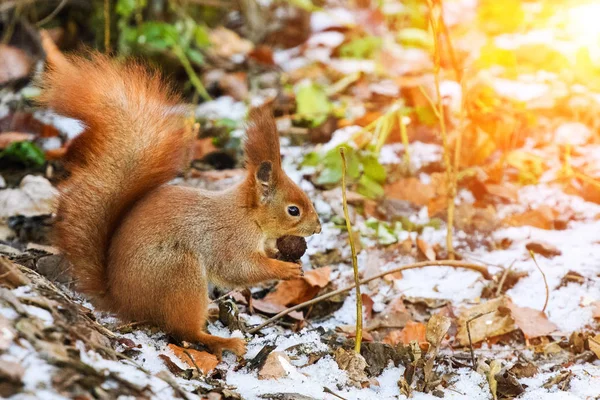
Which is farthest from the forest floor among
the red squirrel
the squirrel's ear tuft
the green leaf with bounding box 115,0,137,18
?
the green leaf with bounding box 115,0,137,18

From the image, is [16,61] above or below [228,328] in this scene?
above

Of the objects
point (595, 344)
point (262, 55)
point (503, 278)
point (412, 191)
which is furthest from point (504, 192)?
point (262, 55)

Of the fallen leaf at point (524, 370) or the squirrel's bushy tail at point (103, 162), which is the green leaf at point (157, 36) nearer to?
the squirrel's bushy tail at point (103, 162)

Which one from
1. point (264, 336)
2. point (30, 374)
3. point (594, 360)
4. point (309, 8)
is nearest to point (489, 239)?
point (594, 360)

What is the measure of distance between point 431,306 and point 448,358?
0.42 m

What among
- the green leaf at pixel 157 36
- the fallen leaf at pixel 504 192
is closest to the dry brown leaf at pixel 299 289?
the fallen leaf at pixel 504 192

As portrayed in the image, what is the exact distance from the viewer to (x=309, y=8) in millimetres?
5062

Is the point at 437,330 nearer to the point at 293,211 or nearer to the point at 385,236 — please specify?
the point at 293,211

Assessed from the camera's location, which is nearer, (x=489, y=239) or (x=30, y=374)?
(x=30, y=374)

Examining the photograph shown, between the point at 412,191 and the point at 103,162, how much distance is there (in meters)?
1.67

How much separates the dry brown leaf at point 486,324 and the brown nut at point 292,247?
61 cm

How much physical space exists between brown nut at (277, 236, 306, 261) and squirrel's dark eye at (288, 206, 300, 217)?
95 millimetres

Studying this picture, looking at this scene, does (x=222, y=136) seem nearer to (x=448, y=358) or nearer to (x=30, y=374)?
(x=448, y=358)

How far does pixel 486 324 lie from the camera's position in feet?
7.84
